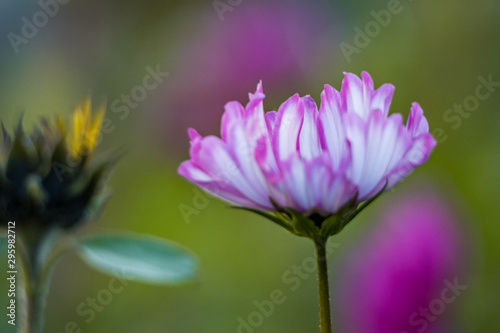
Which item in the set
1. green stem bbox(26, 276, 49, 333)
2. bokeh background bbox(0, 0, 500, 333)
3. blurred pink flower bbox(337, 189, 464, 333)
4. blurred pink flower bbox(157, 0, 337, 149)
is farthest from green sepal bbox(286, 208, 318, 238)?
blurred pink flower bbox(157, 0, 337, 149)

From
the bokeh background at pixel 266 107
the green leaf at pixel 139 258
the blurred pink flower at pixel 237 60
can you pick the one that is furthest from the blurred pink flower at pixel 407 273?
the blurred pink flower at pixel 237 60

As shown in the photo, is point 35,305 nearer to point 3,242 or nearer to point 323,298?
point 3,242

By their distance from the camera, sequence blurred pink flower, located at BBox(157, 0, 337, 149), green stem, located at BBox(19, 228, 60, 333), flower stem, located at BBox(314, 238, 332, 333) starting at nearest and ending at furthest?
flower stem, located at BBox(314, 238, 332, 333) → green stem, located at BBox(19, 228, 60, 333) → blurred pink flower, located at BBox(157, 0, 337, 149)

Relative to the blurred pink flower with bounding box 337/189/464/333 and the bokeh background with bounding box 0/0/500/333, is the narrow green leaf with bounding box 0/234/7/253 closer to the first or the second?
the blurred pink flower with bounding box 337/189/464/333

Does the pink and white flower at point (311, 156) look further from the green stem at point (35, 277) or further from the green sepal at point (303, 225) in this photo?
the green stem at point (35, 277)

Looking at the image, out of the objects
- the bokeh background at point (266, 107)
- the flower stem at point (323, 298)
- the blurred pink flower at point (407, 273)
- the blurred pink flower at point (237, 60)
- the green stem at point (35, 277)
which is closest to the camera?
the flower stem at point (323, 298)

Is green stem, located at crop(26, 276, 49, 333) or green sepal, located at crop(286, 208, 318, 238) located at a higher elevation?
green stem, located at crop(26, 276, 49, 333)
